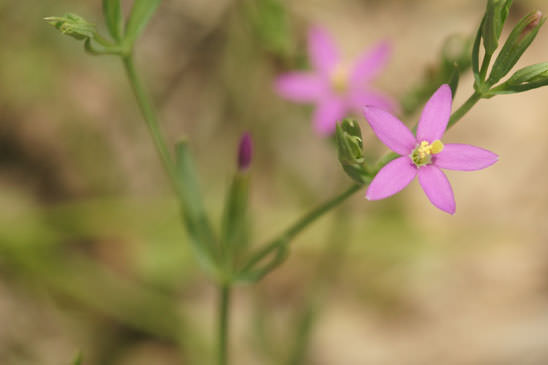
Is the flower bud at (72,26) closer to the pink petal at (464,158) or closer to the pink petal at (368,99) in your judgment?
the pink petal at (464,158)

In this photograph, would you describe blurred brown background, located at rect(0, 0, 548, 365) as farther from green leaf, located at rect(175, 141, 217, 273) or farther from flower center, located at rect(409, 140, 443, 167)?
flower center, located at rect(409, 140, 443, 167)

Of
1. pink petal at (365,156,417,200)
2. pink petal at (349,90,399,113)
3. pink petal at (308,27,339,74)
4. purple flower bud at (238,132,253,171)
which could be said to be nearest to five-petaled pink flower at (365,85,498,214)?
pink petal at (365,156,417,200)

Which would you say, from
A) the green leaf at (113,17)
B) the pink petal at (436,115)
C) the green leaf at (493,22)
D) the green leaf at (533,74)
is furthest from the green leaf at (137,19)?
the green leaf at (533,74)

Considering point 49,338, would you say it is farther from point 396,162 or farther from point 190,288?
point 396,162

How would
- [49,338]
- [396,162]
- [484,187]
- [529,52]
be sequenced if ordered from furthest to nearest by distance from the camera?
[529,52]
[484,187]
[49,338]
[396,162]

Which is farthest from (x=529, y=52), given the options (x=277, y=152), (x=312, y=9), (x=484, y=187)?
(x=277, y=152)
